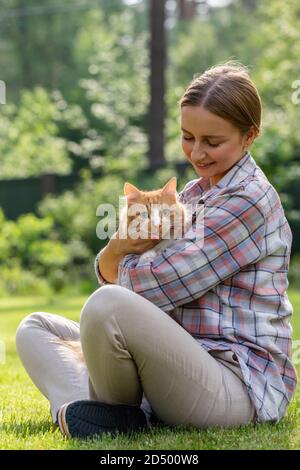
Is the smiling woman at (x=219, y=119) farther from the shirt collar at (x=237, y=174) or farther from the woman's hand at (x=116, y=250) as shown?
the woman's hand at (x=116, y=250)

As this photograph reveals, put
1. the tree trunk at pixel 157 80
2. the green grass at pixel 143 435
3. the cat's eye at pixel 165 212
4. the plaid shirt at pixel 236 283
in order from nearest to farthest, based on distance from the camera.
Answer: the green grass at pixel 143 435, the plaid shirt at pixel 236 283, the cat's eye at pixel 165 212, the tree trunk at pixel 157 80

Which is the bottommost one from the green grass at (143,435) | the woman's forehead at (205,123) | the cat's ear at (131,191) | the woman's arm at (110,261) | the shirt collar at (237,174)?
the green grass at (143,435)

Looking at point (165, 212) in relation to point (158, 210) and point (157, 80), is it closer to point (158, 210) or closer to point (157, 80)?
point (158, 210)

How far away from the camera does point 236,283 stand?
3.23 metres

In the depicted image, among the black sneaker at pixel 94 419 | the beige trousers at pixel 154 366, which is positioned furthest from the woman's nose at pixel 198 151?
the black sneaker at pixel 94 419

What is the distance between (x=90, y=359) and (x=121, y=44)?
25.9 m

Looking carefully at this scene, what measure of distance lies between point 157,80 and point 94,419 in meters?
13.6

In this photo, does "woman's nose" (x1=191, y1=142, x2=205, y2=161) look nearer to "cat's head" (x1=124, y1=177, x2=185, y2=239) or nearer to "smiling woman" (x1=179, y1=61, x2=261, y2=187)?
"smiling woman" (x1=179, y1=61, x2=261, y2=187)

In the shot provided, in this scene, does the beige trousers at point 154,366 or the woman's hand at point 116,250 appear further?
the woman's hand at point 116,250

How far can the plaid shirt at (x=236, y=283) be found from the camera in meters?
3.17

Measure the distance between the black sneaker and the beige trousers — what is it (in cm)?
5

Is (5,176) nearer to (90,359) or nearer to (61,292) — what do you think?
(61,292)

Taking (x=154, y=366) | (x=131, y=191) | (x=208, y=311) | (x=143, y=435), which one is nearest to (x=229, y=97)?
(x=131, y=191)

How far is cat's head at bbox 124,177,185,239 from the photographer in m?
3.38
